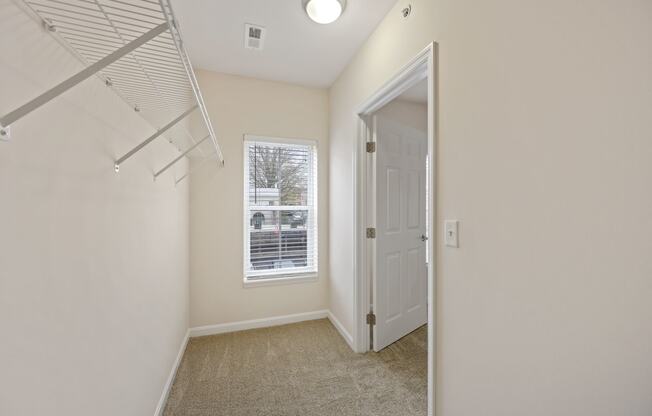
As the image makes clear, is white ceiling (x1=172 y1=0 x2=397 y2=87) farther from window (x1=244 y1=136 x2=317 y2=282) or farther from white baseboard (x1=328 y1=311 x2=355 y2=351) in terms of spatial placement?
white baseboard (x1=328 y1=311 x2=355 y2=351)

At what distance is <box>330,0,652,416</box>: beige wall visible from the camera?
28.3 inches

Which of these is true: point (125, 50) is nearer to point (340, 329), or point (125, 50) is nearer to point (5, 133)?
point (5, 133)

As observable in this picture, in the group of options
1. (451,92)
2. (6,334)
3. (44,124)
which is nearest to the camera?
(6,334)

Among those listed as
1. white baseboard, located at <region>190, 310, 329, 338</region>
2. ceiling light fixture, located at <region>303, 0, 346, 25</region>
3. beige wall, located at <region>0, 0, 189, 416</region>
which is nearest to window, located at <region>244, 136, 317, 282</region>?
white baseboard, located at <region>190, 310, 329, 338</region>

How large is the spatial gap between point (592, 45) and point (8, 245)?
5.36 feet

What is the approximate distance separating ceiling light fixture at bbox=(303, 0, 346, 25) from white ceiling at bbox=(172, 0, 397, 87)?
0.24ft

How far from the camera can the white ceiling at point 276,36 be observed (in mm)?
1807

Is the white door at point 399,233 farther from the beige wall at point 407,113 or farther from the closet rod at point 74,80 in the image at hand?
the closet rod at point 74,80

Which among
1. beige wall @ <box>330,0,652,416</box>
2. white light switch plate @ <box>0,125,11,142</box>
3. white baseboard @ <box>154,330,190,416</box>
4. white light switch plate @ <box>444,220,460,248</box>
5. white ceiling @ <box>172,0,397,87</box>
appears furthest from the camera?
white ceiling @ <box>172,0,397,87</box>

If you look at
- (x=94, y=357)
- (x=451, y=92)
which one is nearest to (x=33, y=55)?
(x=94, y=357)

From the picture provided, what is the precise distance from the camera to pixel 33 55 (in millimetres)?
689

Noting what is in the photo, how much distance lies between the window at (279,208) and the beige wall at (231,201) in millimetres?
A: 118

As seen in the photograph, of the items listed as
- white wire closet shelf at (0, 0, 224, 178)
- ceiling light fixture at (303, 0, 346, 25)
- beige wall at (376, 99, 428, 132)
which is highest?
ceiling light fixture at (303, 0, 346, 25)

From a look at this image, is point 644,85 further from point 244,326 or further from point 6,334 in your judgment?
point 244,326
